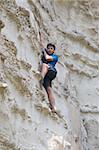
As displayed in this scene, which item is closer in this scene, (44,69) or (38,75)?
(38,75)

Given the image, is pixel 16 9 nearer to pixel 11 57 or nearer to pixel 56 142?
pixel 11 57

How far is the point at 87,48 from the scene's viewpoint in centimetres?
870

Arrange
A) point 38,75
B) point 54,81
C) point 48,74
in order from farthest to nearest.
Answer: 1. point 54,81
2. point 48,74
3. point 38,75

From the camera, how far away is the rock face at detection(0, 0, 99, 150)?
466 cm

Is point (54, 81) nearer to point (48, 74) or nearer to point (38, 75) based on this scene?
point (48, 74)

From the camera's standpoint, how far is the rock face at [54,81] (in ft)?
15.3

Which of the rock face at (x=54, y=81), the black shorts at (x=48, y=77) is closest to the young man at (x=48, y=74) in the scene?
the black shorts at (x=48, y=77)

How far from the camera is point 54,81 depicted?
6.58 metres

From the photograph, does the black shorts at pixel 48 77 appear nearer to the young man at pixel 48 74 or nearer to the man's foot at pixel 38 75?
the young man at pixel 48 74

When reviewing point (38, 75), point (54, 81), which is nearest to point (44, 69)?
point (38, 75)

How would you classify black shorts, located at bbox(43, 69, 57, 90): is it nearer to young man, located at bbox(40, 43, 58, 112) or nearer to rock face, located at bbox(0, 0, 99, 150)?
young man, located at bbox(40, 43, 58, 112)

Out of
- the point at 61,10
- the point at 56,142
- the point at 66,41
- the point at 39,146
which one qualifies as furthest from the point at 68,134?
the point at 61,10

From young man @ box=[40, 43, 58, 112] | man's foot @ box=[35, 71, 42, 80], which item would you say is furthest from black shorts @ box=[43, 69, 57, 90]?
man's foot @ box=[35, 71, 42, 80]

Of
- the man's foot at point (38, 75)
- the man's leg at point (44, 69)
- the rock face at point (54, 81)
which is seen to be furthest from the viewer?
the man's leg at point (44, 69)
